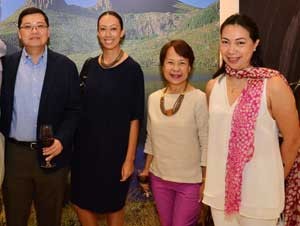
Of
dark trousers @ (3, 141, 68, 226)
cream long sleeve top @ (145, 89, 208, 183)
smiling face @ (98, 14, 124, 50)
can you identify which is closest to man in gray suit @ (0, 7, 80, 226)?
dark trousers @ (3, 141, 68, 226)

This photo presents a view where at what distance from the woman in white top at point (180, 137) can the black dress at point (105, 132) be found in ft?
0.63

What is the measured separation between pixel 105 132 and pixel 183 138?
49 cm

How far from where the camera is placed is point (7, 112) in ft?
7.16

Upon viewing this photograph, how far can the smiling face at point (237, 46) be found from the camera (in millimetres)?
1808

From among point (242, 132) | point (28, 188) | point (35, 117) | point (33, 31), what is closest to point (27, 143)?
point (35, 117)

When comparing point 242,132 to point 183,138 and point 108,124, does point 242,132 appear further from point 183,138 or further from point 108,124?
point 108,124

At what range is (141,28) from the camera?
286 cm

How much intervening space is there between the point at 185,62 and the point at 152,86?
0.61 metres

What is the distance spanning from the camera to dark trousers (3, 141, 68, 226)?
222cm

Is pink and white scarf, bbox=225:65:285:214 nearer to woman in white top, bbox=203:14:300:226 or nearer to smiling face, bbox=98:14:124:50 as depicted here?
woman in white top, bbox=203:14:300:226

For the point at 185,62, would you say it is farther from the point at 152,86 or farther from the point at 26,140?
the point at 26,140

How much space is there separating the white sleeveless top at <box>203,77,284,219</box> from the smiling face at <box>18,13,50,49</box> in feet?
3.50

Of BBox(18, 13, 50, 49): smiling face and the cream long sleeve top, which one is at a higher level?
BBox(18, 13, 50, 49): smiling face

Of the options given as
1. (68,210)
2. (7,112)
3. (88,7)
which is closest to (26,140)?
(7,112)
